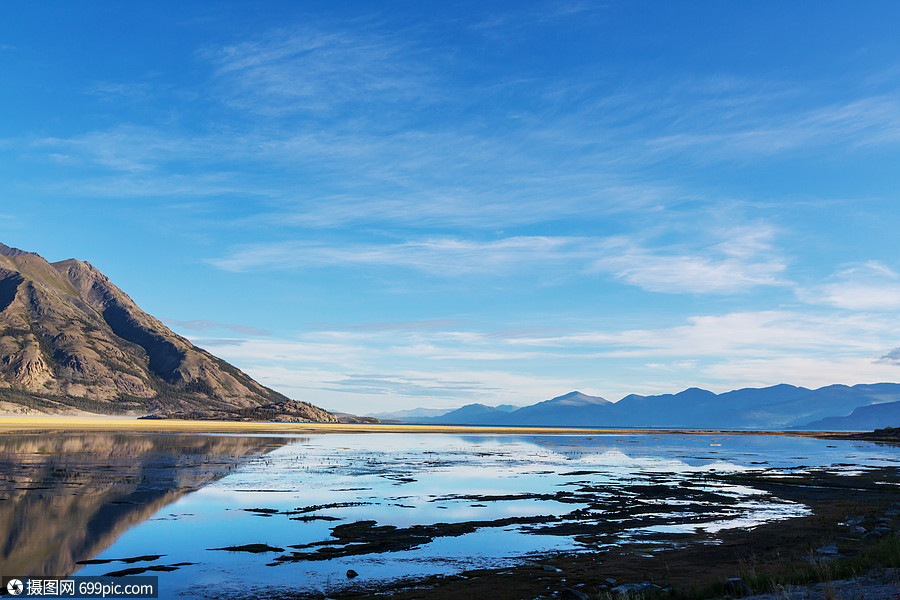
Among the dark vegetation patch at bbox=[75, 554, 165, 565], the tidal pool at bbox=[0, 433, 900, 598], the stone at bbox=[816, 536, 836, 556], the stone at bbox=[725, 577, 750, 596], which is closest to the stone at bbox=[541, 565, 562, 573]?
the tidal pool at bbox=[0, 433, 900, 598]

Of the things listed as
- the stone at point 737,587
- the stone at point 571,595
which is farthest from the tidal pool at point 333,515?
the stone at point 737,587

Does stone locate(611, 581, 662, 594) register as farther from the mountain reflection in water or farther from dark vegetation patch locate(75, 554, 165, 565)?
the mountain reflection in water

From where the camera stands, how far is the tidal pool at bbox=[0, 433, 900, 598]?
2220 cm

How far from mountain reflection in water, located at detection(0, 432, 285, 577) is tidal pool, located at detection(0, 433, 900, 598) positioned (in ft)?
0.53

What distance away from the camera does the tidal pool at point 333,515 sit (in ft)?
72.8

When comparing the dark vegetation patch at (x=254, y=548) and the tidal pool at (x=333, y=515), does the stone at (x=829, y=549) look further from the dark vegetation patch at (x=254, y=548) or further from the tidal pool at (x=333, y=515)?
the dark vegetation patch at (x=254, y=548)

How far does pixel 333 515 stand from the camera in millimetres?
32906

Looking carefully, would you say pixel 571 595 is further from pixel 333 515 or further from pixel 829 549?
pixel 333 515

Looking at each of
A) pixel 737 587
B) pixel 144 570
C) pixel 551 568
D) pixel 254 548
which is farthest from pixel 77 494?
pixel 737 587

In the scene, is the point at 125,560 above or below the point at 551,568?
above

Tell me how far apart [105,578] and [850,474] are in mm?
66421

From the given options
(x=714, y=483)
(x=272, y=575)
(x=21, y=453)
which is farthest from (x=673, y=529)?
(x=21, y=453)

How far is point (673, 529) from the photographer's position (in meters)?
30.5

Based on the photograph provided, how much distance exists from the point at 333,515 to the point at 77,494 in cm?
1648
